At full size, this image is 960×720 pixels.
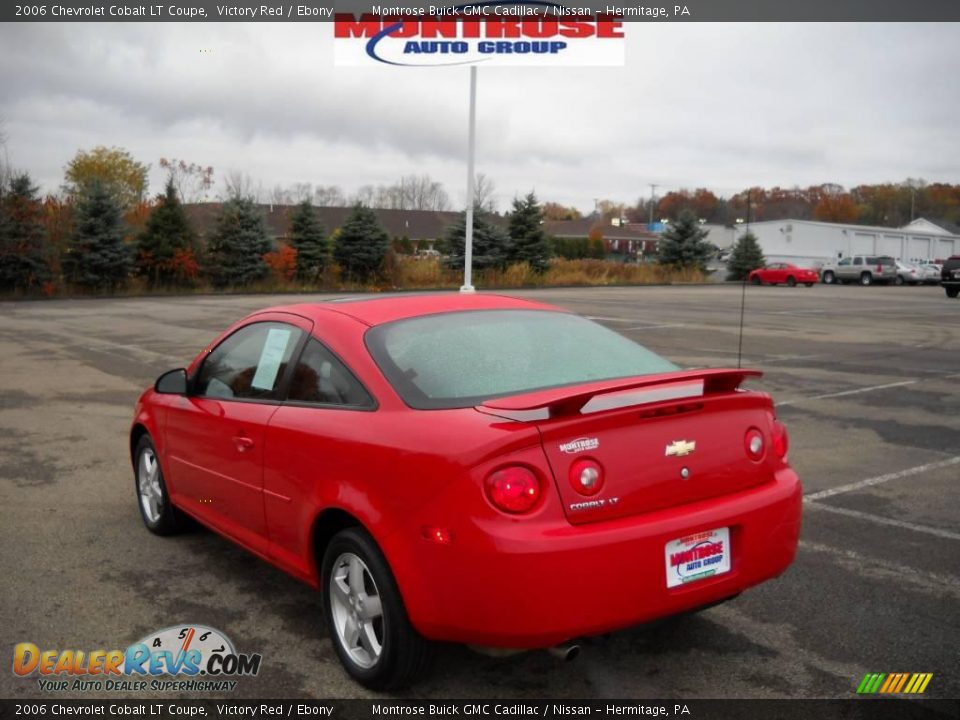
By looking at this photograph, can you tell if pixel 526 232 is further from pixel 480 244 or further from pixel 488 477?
pixel 488 477

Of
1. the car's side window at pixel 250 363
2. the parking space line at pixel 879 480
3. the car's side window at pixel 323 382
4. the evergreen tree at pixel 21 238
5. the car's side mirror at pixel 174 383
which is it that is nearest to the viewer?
the car's side window at pixel 323 382

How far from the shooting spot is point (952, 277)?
128ft

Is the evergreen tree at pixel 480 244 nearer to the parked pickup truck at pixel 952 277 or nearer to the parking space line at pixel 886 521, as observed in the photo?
the parked pickup truck at pixel 952 277

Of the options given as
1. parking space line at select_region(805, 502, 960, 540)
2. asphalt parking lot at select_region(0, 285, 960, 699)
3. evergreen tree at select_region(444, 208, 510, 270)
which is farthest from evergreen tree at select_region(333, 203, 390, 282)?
parking space line at select_region(805, 502, 960, 540)

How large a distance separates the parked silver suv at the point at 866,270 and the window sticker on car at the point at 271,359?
5518 cm

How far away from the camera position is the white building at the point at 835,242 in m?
77.8

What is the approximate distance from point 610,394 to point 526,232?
142ft

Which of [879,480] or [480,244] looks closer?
[879,480]

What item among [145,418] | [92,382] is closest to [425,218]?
[92,382]

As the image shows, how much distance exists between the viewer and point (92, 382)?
12.2 meters

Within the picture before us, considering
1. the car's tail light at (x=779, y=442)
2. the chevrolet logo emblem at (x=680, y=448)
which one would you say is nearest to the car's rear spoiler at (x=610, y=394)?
the chevrolet logo emblem at (x=680, y=448)

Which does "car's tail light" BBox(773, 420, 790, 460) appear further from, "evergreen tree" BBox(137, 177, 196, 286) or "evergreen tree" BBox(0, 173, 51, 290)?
"evergreen tree" BBox(137, 177, 196, 286)

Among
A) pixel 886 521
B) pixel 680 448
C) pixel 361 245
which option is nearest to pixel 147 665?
pixel 680 448

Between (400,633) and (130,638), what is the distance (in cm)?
145
